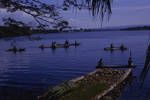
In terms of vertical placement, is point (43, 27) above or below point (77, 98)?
above

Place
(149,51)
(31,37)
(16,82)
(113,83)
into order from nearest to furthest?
(149,51) < (31,37) < (113,83) < (16,82)

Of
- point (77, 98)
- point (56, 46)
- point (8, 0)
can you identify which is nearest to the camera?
point (8, 0)

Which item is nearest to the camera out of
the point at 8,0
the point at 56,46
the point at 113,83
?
the point at 8,0

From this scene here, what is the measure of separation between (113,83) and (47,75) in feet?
49.7

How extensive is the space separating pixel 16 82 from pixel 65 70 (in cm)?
974

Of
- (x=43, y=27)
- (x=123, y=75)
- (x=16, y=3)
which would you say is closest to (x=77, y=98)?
(x=43, y=27)

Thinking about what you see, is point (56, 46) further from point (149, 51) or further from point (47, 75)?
point (149, 51)

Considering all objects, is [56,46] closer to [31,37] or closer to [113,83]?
[113,83]

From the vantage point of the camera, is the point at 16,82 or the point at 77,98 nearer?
the point at 77,98

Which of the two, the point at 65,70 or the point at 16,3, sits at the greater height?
the point at 16,3

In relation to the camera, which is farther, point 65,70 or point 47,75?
point 65,70

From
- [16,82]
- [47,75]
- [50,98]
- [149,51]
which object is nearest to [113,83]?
[50,98]

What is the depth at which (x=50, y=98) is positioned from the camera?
776 inches

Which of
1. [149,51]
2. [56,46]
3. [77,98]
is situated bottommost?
[56,46]
